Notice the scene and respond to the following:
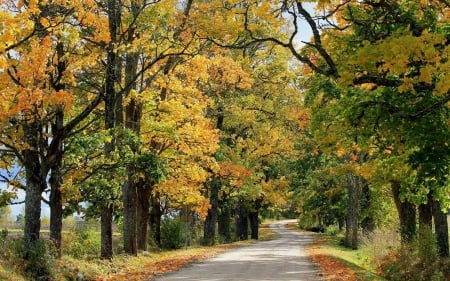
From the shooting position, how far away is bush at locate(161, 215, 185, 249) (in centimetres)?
2729

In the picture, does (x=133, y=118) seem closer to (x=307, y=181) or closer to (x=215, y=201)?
(x=215, y=201)

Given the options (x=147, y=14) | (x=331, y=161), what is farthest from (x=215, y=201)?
(x=147, y=14)

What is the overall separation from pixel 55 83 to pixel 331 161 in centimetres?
2553

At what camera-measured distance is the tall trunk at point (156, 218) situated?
2761 centimetres

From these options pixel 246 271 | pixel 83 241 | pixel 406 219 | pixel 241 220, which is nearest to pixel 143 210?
pixel 83 241

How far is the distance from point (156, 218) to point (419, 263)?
673 inches

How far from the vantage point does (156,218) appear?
2984 centimetres

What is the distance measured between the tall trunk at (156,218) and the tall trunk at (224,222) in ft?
24.2

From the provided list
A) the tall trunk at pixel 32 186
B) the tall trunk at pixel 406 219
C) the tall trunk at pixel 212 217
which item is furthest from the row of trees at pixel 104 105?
the tall trunk at pixel 406 219

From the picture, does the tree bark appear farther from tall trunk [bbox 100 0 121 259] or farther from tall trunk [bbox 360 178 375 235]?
tall trunk [bbox 360 178 375 235]

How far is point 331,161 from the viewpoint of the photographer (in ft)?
117

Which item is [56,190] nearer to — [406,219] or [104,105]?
[104,105]

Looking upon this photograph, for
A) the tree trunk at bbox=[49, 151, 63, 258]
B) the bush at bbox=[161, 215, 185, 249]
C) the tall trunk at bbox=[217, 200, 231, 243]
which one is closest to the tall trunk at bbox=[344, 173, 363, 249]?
the bush at bbox=[161, 215, 185, 249]

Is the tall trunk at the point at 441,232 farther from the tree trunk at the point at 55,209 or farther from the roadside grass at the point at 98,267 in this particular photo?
the tree trunk at the point at 55,209
